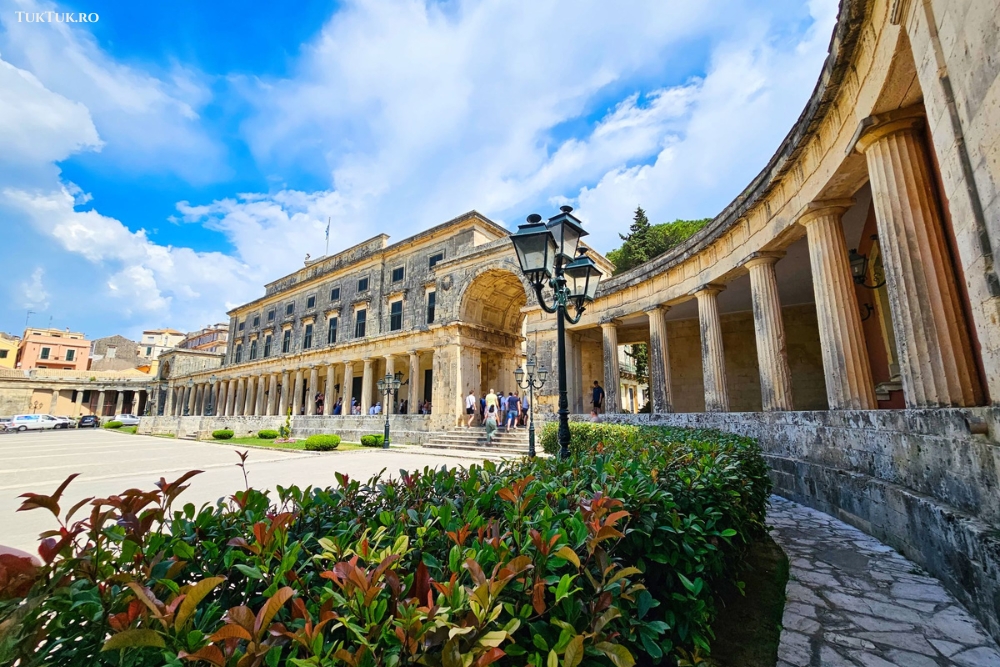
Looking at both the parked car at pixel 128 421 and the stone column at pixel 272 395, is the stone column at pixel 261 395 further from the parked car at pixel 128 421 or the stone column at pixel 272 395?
the parked car at pixel 128 421

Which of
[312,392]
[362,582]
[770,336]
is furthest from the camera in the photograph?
[312,392]

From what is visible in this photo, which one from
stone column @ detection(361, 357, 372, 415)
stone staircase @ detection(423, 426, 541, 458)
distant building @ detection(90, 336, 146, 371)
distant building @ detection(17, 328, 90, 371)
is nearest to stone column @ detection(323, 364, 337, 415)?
stone column @ detection(361, 357, 372, 415)

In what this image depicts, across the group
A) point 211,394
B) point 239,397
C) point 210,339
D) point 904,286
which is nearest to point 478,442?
point 904,286

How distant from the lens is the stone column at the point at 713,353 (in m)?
10.4

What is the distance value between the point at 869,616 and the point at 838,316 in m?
4.74

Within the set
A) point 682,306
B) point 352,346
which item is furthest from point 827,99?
point 352,346

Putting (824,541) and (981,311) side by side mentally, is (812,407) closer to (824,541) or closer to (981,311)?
(824,541)

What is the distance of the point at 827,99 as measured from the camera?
19.2 ft

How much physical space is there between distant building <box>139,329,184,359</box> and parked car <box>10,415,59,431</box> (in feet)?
128

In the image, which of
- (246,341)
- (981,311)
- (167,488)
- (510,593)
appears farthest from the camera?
(246,341)

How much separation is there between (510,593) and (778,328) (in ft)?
28.7

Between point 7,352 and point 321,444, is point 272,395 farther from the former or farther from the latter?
point 7,352

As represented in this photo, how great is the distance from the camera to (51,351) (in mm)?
54500

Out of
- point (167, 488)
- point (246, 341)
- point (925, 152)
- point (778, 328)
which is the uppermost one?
point (246, 341)
